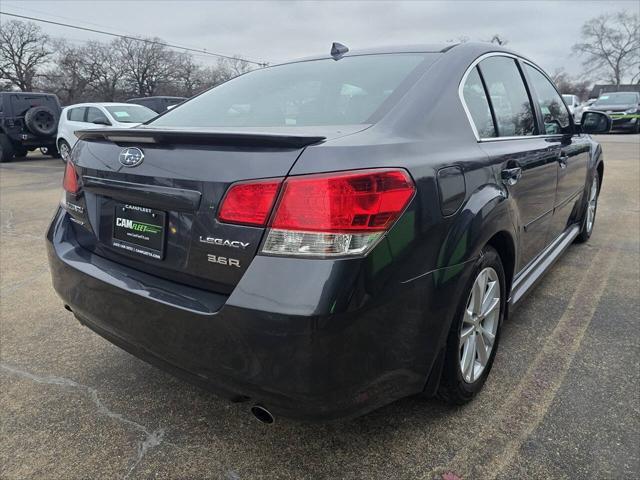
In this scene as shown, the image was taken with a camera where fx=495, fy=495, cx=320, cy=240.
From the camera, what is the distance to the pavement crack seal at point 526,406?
1.87 metres

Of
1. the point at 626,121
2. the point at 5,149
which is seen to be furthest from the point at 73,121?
the point at 626,121

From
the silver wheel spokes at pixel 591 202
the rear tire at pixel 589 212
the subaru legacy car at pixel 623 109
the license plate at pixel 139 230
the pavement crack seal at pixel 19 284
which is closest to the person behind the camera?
the license plate at pixel 139 230

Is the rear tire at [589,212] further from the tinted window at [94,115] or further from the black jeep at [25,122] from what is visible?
the black jeep at [25,122]


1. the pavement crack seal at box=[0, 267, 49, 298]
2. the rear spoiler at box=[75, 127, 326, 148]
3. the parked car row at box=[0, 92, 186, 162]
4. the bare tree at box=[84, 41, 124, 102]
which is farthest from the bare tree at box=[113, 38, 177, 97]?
the rear spoiler at box=[75, 127, 326, 148]

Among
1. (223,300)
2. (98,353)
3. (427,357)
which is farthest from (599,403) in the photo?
(98,353)

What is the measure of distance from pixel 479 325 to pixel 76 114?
13.1 m

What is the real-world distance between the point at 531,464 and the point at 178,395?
5.14 feet

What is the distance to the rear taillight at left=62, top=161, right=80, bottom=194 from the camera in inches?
85.1

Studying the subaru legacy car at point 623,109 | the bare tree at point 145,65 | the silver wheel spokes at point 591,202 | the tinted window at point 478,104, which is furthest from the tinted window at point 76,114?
the bare tree at point 145,65

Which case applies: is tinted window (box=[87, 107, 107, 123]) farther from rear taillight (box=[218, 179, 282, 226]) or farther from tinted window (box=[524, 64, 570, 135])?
rear taillight (box=[218, 179, 282, 226])

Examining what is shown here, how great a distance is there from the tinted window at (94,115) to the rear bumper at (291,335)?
438 inches

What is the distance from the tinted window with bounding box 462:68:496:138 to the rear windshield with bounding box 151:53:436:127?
0.70 feet

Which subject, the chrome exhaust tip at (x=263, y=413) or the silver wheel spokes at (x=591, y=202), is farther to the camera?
the silver wheel spokes at (x=591, y=202)

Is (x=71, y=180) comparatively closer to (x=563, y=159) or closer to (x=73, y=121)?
(x=563, y=159)
